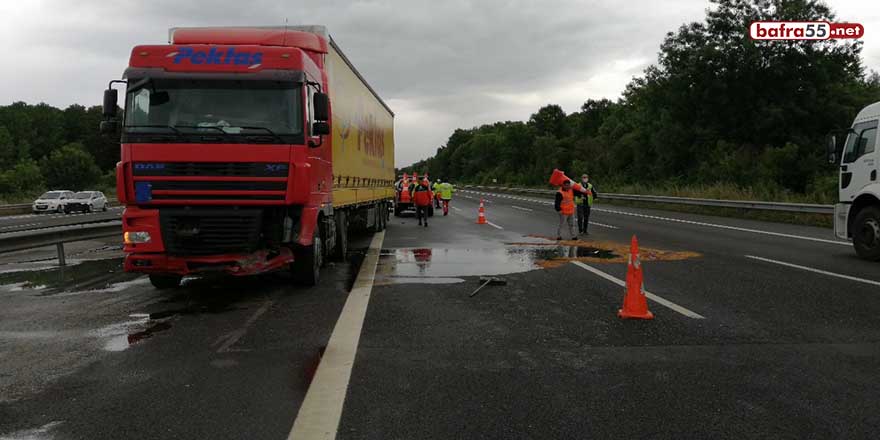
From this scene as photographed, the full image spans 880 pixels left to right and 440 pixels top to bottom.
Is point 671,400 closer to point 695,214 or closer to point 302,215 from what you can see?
point 302,215

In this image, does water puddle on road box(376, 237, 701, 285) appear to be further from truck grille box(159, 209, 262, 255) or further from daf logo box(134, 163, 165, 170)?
daf logo box(134, 163, 165, 170)

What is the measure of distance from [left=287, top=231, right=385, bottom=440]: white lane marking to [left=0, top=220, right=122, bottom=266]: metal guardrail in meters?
6.27

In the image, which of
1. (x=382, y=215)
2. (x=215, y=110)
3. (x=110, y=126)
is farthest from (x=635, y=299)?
(x=382, y=215)

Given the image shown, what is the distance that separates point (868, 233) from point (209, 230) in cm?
1057

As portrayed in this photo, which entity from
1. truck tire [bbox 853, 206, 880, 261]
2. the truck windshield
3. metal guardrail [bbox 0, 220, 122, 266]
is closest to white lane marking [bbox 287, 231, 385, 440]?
the truck windshield

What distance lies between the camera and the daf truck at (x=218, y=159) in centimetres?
749

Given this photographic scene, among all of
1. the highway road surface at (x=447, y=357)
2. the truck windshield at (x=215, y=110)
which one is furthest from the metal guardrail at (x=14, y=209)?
the truck windshield at (x=215, y=110)

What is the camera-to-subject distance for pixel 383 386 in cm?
430

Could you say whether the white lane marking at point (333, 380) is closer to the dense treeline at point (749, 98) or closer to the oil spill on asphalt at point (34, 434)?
the oil spill on asphalt at point (34, 434)

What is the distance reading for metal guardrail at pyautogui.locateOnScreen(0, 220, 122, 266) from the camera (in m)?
10.1

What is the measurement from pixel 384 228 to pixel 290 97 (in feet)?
36.8

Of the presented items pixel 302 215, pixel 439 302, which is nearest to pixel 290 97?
pixel 302 215

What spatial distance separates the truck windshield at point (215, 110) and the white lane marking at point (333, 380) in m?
2.35

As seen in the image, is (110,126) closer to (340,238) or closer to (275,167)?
(275,167)
